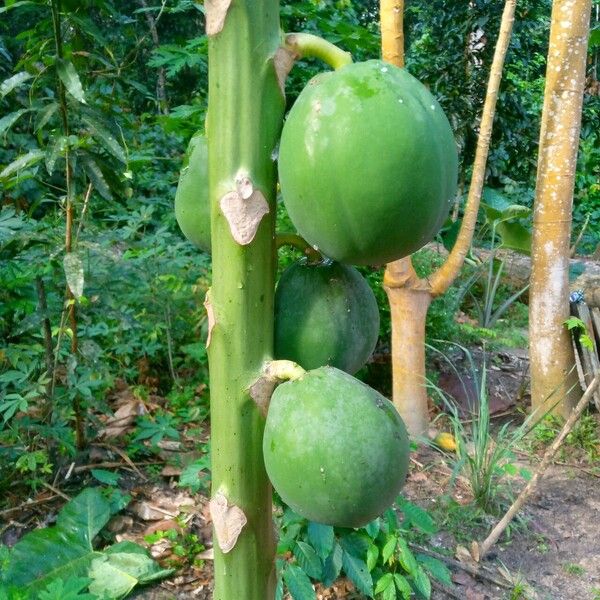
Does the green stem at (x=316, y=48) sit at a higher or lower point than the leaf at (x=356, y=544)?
higher

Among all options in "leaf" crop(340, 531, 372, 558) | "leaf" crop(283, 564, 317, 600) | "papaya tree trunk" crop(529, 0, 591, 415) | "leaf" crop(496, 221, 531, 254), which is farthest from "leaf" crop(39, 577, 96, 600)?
"leaf" crop(496, 221, 531, 254)

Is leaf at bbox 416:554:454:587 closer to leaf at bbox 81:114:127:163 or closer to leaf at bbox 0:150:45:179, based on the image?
leaf at bbox 81:114:127:163

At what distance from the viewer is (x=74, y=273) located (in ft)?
7.47

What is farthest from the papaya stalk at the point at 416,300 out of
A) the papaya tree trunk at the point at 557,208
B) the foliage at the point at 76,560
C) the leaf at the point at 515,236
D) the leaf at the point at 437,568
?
the leaf at the point at 515,236

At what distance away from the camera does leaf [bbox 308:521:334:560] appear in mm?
1982

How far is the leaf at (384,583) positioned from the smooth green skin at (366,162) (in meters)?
1.53

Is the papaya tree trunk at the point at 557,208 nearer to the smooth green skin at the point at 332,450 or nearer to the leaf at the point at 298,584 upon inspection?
the leaf at the point at 298,584

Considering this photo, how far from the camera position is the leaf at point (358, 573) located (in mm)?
2018

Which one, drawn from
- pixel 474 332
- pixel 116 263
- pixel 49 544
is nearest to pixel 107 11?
pixel 116 263

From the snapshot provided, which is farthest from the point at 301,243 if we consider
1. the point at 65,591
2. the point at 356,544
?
the point at 356,544

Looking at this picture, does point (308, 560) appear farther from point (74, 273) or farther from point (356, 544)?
point (74, 273)

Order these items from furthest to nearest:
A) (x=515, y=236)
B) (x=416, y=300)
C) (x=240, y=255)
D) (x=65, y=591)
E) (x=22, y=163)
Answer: (x=515, y=236), (x=416, y=300), (x=22, y=163), (x=65, y=591), (x=240, y=255)

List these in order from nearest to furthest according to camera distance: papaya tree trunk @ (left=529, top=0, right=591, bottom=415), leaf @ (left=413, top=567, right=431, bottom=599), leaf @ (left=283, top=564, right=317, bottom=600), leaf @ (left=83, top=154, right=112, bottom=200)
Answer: leaf @ (left=283, top=564, right=317, bottom=600), leaf @ (left=413, top=567, right=431, bottom=599), leaf @ (left=83, top=154, right=112, bottom=200), papaya tree trunk @ (left=529, top=0, right=591, bottom=415)

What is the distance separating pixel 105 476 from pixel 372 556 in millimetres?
1159
